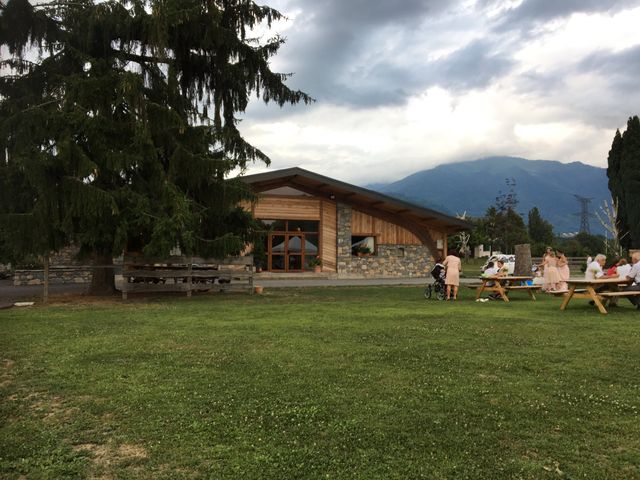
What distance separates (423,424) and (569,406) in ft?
4.44

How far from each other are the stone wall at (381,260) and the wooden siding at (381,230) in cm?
27

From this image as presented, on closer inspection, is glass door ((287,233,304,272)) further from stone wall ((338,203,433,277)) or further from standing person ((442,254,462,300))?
standing person ((442,254,462,300))

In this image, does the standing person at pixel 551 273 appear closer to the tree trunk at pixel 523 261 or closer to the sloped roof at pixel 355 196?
the tree trunk at pixel 523 261

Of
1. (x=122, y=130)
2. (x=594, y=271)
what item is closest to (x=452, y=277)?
(x=594, y=271)

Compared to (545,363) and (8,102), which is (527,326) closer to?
(545,363)

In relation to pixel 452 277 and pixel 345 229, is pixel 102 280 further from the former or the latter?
pixel 345 229

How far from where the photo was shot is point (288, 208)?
2688cm

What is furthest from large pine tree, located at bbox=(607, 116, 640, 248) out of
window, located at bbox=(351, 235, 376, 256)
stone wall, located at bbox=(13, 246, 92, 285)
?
stone wall, located at bbox=(13, 246, 92, 285)

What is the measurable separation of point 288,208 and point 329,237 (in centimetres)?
265

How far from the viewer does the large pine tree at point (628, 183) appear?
1497 inches

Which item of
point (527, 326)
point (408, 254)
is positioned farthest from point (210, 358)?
point (408, 254)

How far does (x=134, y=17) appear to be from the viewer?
47.6 feet

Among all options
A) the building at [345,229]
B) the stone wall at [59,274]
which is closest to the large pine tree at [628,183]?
the building at [345,229]

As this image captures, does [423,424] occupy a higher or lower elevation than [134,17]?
lower
